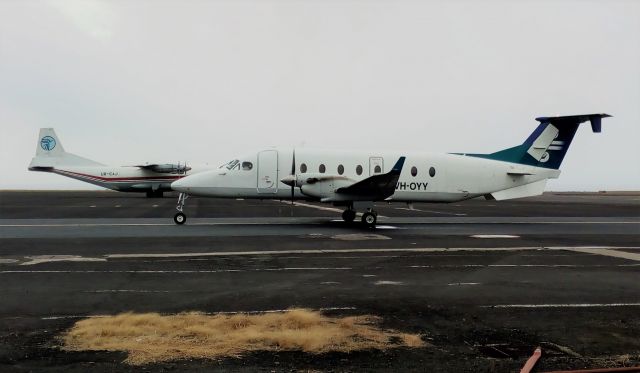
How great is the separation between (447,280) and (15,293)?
8.63 m

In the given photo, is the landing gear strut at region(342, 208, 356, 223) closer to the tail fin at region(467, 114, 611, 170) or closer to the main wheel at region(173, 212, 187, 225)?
the tail fin at region(467, 114, 611, 170)

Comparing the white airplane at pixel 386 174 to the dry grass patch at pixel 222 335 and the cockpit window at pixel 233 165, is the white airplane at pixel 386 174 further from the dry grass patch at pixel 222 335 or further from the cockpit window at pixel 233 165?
the dry grass patch at pixel 222 335

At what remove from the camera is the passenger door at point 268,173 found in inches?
926

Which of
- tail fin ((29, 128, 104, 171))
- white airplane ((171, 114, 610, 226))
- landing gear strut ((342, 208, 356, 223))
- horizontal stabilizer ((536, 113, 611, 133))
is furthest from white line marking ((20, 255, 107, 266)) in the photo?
tail fin ((29, 128, 104, 171))

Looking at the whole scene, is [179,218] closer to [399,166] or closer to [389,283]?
[399,166]

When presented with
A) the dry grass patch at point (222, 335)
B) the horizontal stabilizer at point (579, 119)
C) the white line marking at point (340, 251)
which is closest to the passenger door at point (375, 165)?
the white line marking at point (340, 251)

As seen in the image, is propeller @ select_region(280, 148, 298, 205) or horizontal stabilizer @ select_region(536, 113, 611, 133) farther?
horizontal stabilizer @ select_region(536, 113, 611, 133)

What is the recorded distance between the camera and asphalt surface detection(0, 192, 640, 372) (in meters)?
5.69

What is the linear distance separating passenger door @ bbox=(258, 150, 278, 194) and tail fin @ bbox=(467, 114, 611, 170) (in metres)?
11.3

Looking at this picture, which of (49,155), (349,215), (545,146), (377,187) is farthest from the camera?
(49,155)

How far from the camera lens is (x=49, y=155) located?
5862 centimetres

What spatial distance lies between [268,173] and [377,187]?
529 centimetres

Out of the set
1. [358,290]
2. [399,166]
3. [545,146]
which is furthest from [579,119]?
[358,290]

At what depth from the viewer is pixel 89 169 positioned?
54.7 meters
